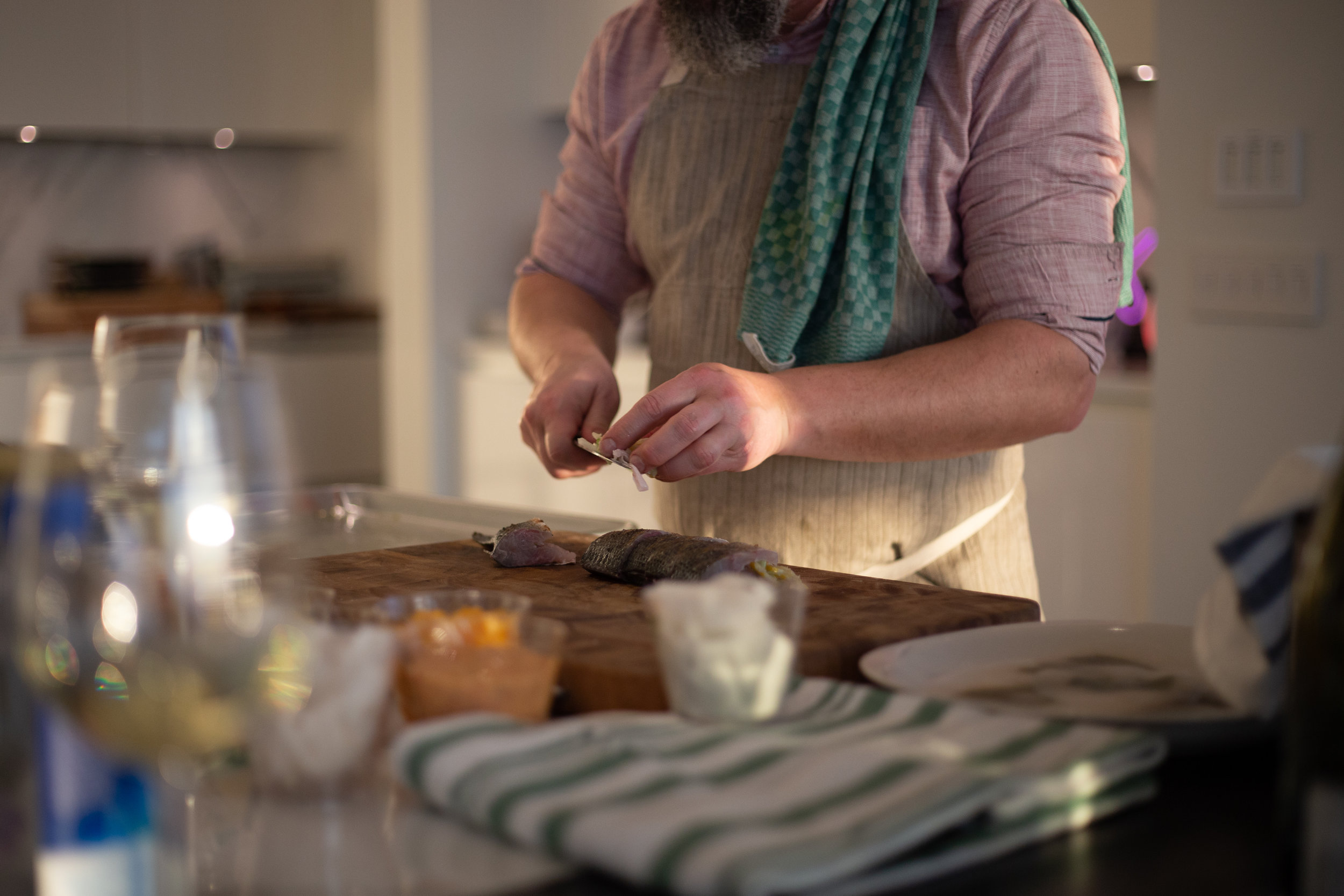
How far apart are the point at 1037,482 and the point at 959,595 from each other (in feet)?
4.91

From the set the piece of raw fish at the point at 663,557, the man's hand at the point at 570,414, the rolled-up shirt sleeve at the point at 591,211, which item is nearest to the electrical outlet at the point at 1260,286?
the rolled-up shirt sleeve at the point at 591,211

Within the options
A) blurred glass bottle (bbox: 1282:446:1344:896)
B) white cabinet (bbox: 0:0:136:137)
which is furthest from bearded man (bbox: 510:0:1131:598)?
white cabinet (bbox: 0:0:136:137)

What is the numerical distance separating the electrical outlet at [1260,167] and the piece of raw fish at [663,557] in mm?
1316

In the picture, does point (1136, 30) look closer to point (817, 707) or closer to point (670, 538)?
point (670, 538)

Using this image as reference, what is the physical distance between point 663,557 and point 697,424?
0.43 feet

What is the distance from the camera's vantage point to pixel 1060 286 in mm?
1288

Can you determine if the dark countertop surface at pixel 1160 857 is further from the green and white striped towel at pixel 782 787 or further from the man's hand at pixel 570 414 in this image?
the man's hand at pixel 570 414

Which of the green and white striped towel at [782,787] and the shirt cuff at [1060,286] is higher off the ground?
the shirt cuff at [1060,286]

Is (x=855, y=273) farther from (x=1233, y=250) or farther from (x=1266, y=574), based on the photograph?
(x=1233, y=250)

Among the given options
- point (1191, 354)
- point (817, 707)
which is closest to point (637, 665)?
point (817, 707)

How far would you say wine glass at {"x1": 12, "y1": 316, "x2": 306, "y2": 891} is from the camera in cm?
52

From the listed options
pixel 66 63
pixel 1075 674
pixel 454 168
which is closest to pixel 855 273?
pixel 1075 674

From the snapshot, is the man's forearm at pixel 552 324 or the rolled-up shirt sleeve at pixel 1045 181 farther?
the man's forearm at pixel 552 324

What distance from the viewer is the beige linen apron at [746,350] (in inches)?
57.3
